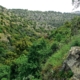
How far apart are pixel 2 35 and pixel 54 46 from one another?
84.8 m

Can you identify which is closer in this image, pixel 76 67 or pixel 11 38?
pixel 76 67

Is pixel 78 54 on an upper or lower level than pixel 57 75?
upper

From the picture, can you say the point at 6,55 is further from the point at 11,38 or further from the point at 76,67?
the point at 76,67

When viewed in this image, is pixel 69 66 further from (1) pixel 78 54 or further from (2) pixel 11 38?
(2) pixel 11 38

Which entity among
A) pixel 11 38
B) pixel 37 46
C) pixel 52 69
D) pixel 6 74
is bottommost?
pixel 11 38

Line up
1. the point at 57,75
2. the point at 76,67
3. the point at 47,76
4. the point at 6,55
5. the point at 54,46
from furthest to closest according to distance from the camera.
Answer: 1. the point at 6,55
2. the point at 54,46
3. the point at 47,76
4. the point at 57,75
5. the point at 76,67

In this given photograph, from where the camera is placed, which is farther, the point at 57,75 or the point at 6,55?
the point at 6,55

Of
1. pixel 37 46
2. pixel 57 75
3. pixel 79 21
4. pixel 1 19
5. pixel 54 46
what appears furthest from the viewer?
pixel 1 19

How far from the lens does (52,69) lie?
19.6m

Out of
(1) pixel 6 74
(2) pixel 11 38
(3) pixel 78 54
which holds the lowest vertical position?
(2) pixel 11 38

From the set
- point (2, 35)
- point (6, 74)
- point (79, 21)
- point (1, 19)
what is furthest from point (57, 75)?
point (1, 19)

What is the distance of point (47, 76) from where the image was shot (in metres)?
19.9

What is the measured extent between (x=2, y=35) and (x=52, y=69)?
304 ft

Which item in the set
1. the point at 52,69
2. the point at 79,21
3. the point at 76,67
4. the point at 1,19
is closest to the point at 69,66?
the point at 76,67
